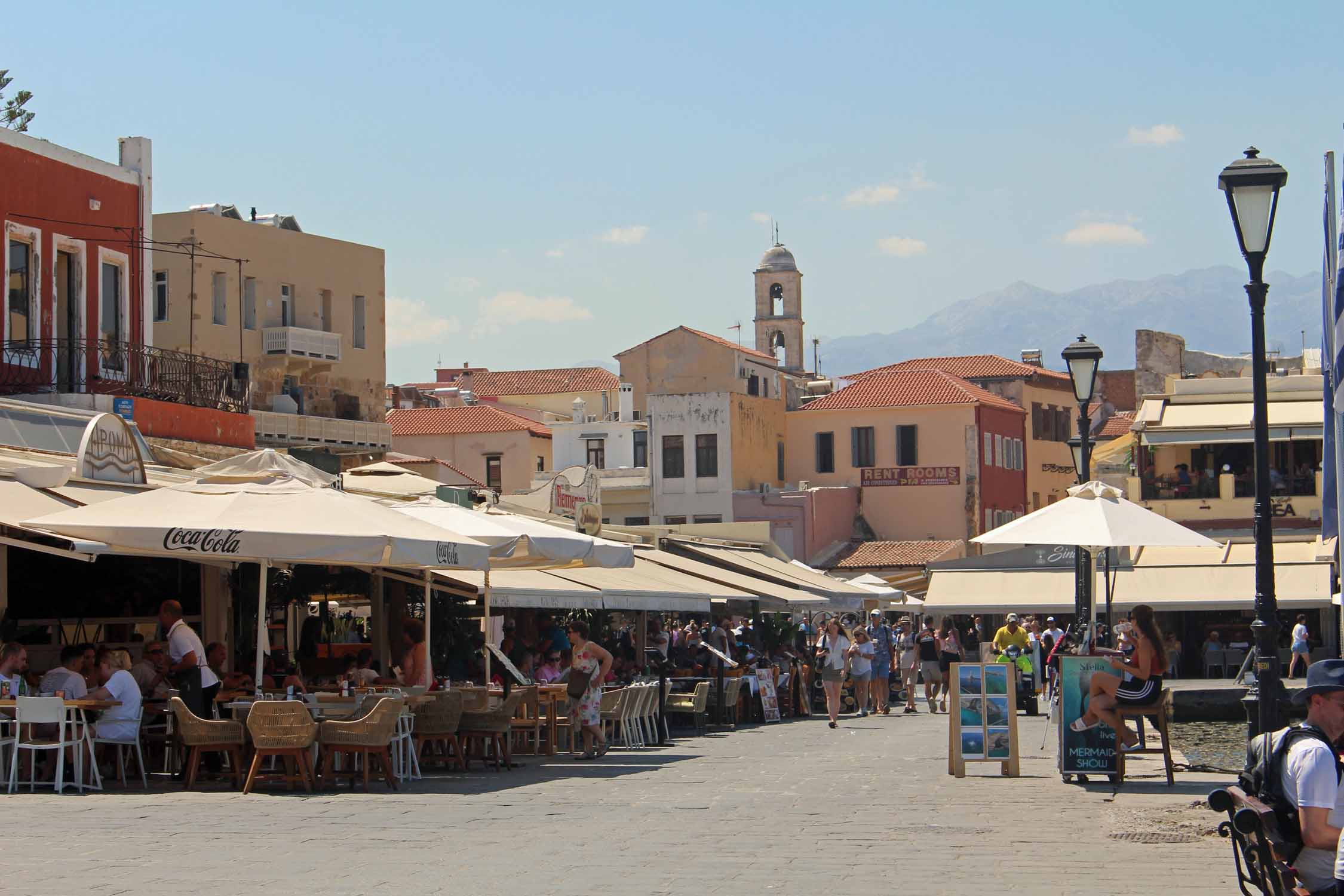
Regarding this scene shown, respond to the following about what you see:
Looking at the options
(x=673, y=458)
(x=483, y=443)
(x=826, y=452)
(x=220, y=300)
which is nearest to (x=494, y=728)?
(x=220, y=300)

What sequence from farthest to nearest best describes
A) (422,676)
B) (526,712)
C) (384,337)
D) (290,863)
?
(384,337)
(526,712)
(422,676)
(290,863)

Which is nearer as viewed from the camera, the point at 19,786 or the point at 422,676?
the point at 19,786

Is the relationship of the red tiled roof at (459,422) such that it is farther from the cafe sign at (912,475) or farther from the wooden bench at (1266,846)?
the wooden bench at (1266,846)

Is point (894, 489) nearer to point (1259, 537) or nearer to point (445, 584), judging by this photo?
point (445, 584)

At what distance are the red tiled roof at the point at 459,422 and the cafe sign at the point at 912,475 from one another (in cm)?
1400

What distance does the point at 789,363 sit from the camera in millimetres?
96625

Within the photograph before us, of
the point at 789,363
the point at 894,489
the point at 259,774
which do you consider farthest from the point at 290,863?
the point at 789,363

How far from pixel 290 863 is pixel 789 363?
87.6 m

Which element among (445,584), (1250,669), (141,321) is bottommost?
(1250,669)

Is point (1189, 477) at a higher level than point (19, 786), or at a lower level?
higher

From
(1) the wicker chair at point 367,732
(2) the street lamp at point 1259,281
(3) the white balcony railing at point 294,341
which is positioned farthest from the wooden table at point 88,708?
(3) the white balcony railing at point 294,341

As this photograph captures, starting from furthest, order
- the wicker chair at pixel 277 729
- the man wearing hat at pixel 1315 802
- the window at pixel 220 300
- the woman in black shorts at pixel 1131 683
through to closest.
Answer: the window at pixel 220 300
the woman in black shorts at pixel 1131 683
the wicker chair at pixel 277 729
the man wearing hat at pixel 1315 802

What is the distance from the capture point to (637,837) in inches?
433

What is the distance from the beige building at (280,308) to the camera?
1652 inches
